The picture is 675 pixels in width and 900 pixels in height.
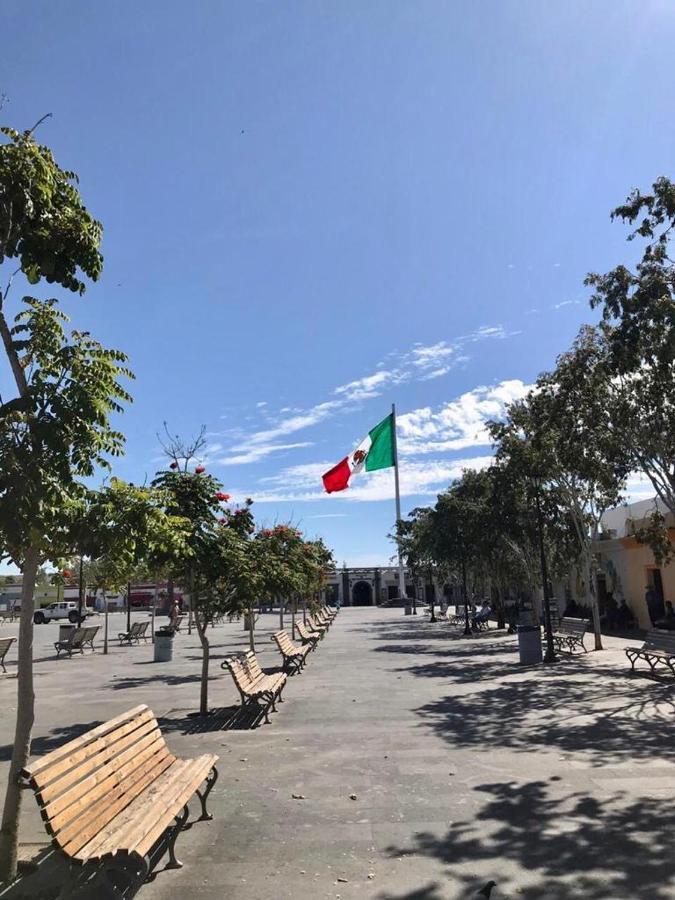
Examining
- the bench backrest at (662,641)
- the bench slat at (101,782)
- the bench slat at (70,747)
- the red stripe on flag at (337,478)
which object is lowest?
the bench backrest at (662,641)

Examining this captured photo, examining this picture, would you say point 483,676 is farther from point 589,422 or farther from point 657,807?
point 657,807

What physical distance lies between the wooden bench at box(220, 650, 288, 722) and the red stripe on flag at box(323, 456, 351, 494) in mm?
23734

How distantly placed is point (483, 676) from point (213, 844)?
10.2 m

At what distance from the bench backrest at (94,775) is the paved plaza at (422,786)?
590 mm

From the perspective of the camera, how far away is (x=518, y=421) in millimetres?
19891

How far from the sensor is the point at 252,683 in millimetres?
10164

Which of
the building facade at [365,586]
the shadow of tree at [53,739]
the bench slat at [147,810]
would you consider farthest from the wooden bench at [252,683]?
the building facade at [365,586]

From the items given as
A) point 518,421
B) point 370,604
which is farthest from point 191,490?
point 370,604

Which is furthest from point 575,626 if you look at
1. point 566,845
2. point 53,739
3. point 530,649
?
point 566,845

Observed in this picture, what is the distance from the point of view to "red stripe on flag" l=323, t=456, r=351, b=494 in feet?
116

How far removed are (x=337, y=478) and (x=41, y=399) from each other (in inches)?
1248

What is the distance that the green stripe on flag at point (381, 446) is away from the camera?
41.4 meters

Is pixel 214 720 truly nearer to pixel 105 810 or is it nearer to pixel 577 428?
pixel 105 810

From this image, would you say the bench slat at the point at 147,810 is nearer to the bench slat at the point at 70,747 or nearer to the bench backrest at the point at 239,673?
the bench slat at the point at 70,747
